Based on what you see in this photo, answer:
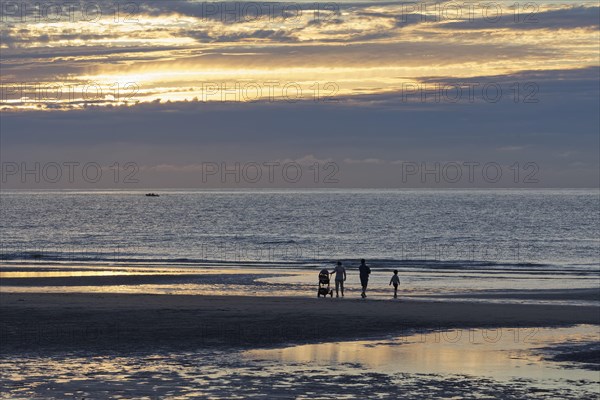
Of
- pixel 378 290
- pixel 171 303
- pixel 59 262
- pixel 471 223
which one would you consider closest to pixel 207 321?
pixel 171 303

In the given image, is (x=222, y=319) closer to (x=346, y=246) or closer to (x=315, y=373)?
(x=315, y=373)

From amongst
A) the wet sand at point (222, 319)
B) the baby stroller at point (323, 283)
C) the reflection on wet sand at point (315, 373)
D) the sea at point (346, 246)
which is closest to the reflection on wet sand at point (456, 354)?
the reflection on wet sand at point (315, 373)

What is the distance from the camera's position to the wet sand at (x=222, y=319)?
26562 millimetres

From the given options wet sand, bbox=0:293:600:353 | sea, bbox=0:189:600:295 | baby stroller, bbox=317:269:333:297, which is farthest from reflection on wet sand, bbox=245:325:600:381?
sea, bbox=0:189:600:295

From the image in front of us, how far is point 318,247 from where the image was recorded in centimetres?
9769

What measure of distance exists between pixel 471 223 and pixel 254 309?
420 ft

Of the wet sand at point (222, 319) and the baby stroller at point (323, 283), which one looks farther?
the baby stroller at point (323, 283)

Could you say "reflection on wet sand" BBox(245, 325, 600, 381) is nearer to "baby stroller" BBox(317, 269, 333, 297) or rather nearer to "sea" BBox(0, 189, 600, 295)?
"baby stroller" BBox(317, 269, 333, 297)

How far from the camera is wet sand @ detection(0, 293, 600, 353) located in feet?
87.1

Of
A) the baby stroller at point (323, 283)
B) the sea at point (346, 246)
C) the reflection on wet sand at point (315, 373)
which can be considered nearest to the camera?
the reflection on wet sand at point (315, 373)

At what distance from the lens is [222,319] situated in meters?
31.1

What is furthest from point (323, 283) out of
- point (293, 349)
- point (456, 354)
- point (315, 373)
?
point (315, 373)

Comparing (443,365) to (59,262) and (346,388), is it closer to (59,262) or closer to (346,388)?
(346,388)

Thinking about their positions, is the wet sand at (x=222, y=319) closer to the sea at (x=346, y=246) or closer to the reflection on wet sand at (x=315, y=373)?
the reflection on wet sand at (x=315, y=373)
